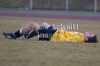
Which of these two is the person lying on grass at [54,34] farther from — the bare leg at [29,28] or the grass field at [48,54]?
the grass field at [48,54]

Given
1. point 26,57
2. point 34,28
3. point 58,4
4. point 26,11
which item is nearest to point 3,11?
point 26,11

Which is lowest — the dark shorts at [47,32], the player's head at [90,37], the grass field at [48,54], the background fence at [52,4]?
the grass field at [48,54]

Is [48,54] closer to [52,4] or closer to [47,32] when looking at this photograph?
[47,32]

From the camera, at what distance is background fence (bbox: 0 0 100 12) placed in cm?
3216

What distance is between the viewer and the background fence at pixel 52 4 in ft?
105

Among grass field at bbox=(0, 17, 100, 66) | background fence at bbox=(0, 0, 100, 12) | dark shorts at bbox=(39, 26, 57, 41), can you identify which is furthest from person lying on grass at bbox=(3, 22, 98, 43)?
background fence at bbox=(0, 0, 100, 12)

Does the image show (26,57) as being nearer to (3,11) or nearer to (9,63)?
(9,63)

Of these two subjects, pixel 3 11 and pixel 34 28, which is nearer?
pixel 34 28

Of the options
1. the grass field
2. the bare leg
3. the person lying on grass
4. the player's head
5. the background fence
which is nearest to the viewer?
the grass field

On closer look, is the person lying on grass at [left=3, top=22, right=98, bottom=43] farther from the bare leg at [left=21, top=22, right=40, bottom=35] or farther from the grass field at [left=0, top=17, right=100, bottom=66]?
the grass field at [left=0, top=17, right=100, bottom=66]

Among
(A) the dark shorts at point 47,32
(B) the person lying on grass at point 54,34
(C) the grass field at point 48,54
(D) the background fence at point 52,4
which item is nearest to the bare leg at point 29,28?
(B) the person lying on grass at point 54,34

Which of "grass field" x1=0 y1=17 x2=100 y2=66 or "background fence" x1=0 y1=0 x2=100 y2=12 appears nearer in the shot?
"grass field" x1=0 y1=17 x2=100 y2=66

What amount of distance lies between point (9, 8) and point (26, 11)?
2.80m

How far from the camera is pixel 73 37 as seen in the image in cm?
885
